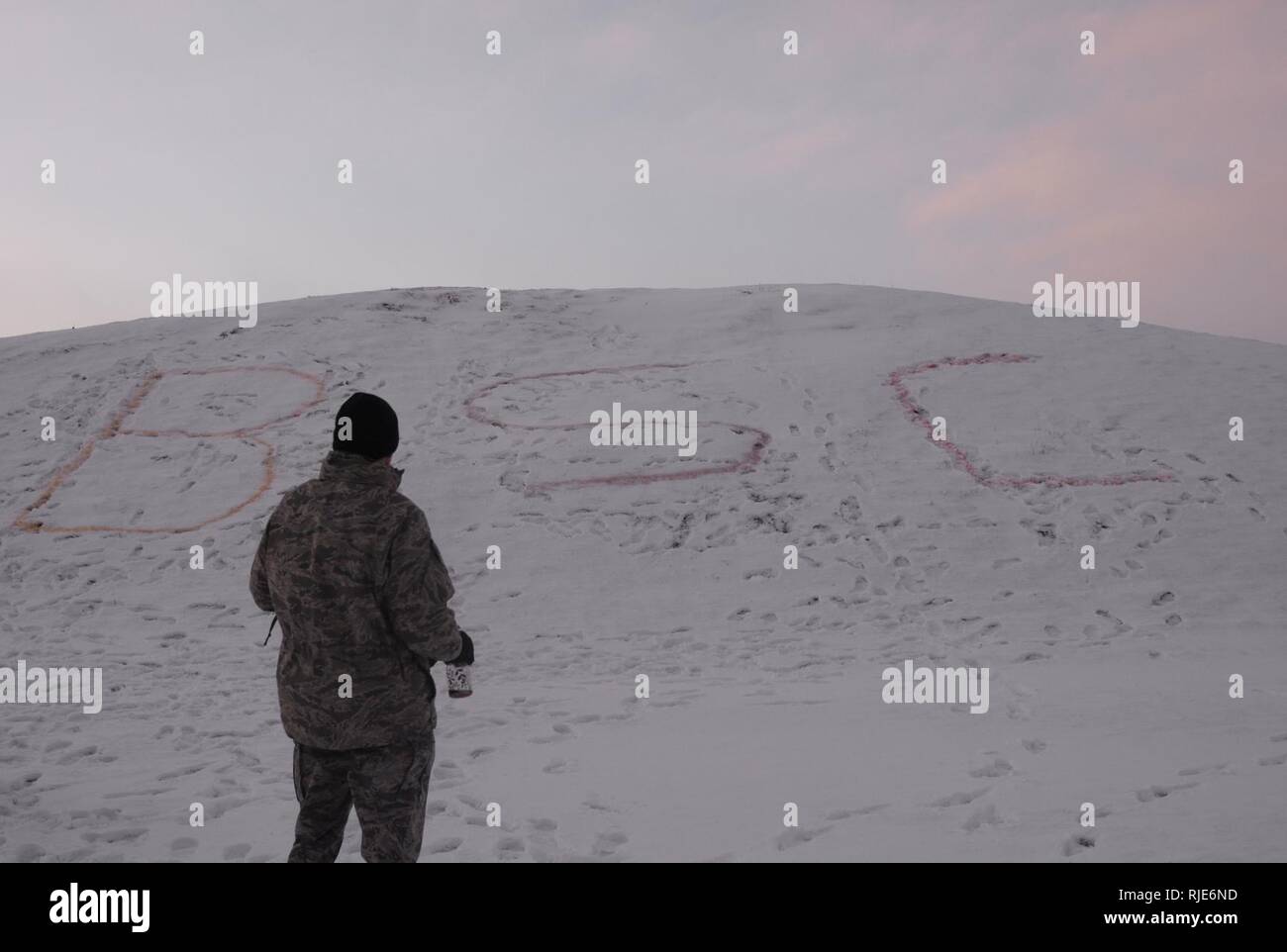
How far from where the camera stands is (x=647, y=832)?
6.37 meters

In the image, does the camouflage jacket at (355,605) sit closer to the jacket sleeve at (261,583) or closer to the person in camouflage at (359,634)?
the person in camouflage at (359,634)

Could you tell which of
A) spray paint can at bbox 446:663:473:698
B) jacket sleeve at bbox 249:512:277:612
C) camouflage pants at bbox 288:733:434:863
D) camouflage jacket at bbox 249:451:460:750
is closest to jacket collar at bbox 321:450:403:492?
camouflage jacket at bbox 249:451:460:750

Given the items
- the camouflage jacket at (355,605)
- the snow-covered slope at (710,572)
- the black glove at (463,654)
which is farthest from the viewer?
the snow-covered slope at (710,572)

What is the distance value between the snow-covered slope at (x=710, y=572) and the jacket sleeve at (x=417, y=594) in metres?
2.64

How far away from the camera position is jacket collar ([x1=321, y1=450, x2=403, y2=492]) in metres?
4.07

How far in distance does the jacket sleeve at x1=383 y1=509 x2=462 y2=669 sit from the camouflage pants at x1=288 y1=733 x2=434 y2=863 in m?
0.47

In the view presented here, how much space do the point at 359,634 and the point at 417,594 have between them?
303mm

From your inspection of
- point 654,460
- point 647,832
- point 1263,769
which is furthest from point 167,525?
point 1263,769

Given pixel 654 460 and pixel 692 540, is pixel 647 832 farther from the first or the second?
pixel 654 460

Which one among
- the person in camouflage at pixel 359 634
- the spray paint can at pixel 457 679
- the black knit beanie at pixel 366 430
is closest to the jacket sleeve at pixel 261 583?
the person in camouflage at pixel 359 634

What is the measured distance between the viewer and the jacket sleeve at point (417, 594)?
399cm

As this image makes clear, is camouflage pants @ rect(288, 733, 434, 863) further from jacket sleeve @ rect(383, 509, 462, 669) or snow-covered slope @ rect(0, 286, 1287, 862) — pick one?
snow-covered slope @ rect(0, 286, 1287, 862)

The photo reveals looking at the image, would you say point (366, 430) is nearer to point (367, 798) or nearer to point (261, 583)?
point (261, 583)
